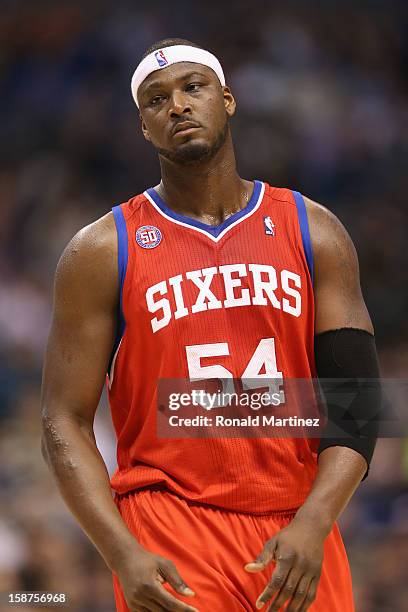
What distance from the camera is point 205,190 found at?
359 cm

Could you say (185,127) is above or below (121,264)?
above

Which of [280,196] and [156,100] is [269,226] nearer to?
[280,196]

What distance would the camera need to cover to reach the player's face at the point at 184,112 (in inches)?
137

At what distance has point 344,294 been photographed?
11.3 feet

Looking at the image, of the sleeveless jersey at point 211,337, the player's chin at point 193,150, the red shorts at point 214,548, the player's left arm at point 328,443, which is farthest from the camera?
Answer: the player's chin at point 193,150

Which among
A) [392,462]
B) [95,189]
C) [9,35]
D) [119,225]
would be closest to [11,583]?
[392,462]

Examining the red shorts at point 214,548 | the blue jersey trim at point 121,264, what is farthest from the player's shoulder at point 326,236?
the red shorts at point 214,548

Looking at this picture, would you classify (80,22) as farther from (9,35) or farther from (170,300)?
(170,300)

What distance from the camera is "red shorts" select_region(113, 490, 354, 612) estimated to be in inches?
123

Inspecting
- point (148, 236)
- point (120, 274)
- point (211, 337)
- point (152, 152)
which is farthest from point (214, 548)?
point (152, 152)

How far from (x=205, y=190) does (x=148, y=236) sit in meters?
0.28

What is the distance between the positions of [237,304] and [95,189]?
516cm

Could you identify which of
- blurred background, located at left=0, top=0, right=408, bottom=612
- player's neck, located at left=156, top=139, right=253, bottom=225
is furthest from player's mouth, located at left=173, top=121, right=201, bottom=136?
blurred background, located at left=0, top=0, right=408, bottom=612

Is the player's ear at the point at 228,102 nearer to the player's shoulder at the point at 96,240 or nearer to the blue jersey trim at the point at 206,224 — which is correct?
the blue jersey trim at the point at 206,224
